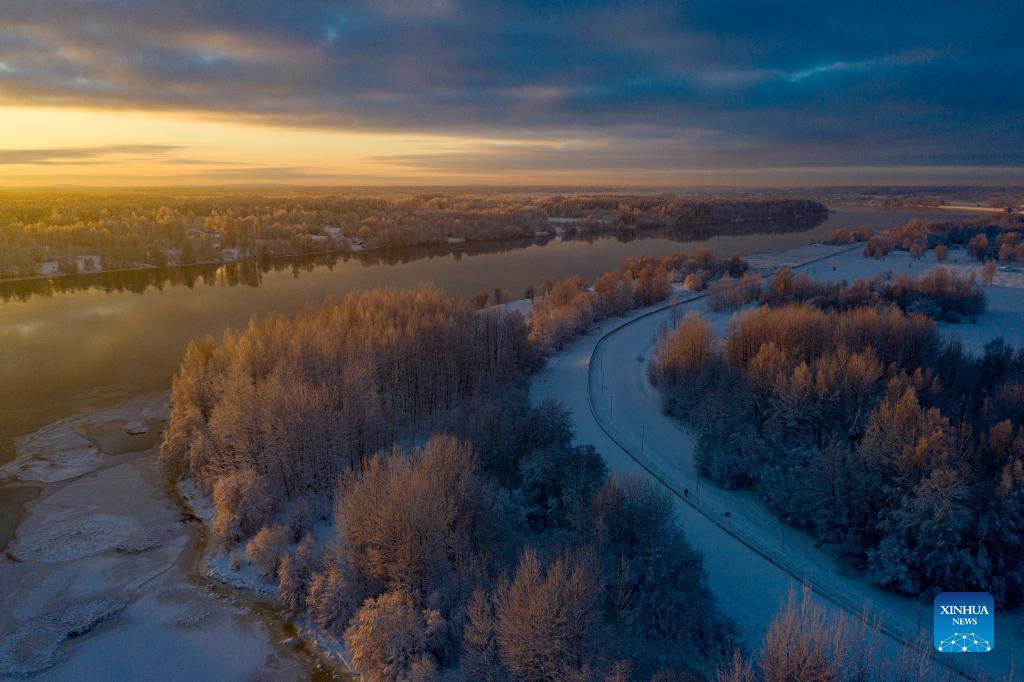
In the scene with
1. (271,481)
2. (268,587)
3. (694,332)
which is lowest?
(268,587)

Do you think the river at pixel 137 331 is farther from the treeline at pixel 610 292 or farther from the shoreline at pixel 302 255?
the treeline at pixel 610 292

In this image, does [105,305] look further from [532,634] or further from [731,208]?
[731,208]

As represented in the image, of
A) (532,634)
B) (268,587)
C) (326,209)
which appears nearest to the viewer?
(532,634)

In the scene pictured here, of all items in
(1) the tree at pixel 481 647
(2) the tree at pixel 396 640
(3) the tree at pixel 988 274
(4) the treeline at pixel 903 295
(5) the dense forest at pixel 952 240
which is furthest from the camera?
(5) the dense forest at pixel 952 240

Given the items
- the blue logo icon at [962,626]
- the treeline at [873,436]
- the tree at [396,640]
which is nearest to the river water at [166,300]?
the tree at [396,640]

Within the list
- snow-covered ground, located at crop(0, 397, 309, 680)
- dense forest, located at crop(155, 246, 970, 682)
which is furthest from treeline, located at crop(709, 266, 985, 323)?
snow-covered ground, located at crop(0, 397, 309, 680)

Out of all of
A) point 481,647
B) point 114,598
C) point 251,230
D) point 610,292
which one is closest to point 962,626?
point 481,647

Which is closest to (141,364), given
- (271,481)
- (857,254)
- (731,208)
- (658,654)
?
(271,481)
